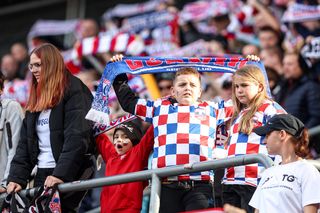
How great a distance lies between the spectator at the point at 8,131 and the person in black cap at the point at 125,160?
788 mm

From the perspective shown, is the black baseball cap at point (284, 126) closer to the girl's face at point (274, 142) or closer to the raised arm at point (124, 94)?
the girl's face at point (274, 142)

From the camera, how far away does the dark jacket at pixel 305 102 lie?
434 inches

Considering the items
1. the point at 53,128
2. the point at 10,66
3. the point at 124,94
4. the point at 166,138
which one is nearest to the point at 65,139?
the point at 53,128

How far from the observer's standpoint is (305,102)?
11.1 metres

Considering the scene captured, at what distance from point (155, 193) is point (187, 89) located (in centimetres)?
104

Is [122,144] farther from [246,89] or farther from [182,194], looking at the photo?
[246,89]

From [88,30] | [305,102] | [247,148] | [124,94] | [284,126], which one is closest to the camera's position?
[284,126]

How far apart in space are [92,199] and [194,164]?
3.40m

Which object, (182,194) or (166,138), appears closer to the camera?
(182,194)

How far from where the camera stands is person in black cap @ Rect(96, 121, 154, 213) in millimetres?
8570

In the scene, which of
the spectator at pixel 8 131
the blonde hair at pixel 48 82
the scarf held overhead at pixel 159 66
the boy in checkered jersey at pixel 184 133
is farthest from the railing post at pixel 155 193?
the spectator at pixel 8 131

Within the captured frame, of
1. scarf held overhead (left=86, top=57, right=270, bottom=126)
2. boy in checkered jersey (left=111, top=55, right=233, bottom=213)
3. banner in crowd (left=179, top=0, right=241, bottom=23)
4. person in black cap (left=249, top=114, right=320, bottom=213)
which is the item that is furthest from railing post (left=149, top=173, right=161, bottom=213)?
banner in crowd (left=179, top=0, right=241, bottom=23)

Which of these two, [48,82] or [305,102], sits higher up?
[305,102]

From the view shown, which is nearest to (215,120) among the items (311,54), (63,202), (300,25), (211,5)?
(63,202)
